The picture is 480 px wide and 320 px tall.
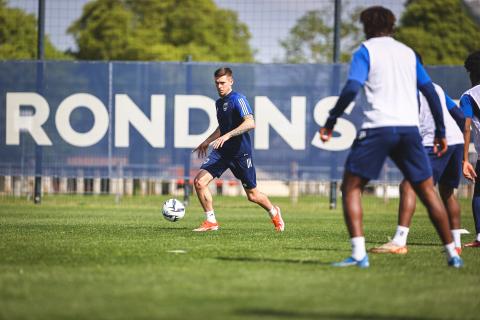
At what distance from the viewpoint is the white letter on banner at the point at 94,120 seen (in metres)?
22.7

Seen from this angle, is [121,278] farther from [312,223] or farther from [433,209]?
[312,223]

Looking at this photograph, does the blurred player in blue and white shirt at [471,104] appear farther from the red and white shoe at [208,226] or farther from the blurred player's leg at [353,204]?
the red and white shoe at [208,226]

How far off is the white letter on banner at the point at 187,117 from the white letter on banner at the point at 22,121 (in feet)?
9.56

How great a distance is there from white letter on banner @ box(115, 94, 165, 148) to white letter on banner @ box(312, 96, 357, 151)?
3.45m

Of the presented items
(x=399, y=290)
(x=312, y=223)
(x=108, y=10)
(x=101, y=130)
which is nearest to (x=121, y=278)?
(x=399, y=290)

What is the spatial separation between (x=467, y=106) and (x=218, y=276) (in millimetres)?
4954

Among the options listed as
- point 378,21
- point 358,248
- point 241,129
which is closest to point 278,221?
point 241,129

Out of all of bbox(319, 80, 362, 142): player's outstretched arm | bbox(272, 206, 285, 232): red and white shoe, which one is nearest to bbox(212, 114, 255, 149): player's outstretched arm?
bbox(272, 206, 285, 232): red and white shoe

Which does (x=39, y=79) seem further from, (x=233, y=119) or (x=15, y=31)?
(x=233, y=119)

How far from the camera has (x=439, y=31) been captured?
119 feet

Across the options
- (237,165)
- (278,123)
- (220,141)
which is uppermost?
(220,141)

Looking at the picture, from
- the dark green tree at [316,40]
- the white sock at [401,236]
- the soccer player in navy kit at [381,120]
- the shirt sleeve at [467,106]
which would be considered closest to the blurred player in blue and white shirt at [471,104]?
the shirt sleeve at [467,106]

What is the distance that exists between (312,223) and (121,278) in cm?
949

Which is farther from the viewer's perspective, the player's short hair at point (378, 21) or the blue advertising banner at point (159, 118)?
the blue advertising banner at point (159, 118)
